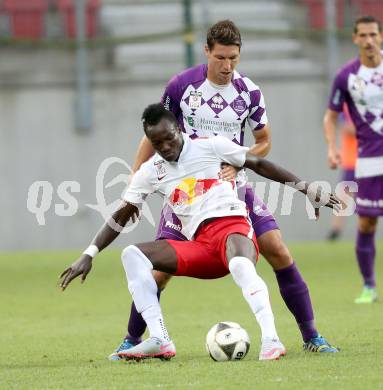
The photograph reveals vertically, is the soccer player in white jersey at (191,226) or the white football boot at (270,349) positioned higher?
the soccer player in white jersey at (191,226)

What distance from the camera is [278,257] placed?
7.47 metres

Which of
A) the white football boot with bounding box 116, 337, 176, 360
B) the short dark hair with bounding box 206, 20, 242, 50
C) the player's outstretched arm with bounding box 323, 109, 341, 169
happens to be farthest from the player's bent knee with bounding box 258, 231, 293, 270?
the player's outstretched arm with bounding box 323, 109, 341, 169

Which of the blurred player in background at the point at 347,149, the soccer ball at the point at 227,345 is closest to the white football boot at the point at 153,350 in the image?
the soccer ball at the point at 227,345

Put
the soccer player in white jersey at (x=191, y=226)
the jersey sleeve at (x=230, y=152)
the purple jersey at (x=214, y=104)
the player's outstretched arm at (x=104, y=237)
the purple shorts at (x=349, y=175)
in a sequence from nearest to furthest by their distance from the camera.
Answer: the soccer player in white jersey at (x=191, y=226) < the player's outstretched arm at (x=104, y=237) < the jersey sleeve at (x=230, y=152) < the purple jersey at (x=214, y=104) < the purple shorts at (x=349, y=175)

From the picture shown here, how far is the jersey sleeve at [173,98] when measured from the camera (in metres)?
7.73

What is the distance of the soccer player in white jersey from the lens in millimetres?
6914

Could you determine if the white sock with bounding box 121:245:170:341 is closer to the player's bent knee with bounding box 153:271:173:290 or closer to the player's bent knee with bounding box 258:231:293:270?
the player's bent knee with bounding box 153:271:173:290

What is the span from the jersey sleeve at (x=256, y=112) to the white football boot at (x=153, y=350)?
5.29ft

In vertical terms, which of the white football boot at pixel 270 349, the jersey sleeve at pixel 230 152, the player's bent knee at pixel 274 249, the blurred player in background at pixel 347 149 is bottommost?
the blurred player in background at pixel 347 149

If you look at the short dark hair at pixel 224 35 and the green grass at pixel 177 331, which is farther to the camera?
the short dark hair at pixel 224 35

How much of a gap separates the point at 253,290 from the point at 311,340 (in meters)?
0.83

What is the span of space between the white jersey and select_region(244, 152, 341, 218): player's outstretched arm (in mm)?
84

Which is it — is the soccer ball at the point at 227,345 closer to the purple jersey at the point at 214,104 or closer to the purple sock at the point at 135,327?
the purple sock at the point at 135,327

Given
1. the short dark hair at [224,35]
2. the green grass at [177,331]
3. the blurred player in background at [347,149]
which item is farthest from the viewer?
the blurred player in background at [347,149]
